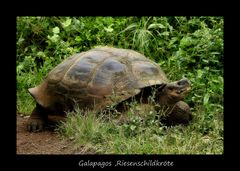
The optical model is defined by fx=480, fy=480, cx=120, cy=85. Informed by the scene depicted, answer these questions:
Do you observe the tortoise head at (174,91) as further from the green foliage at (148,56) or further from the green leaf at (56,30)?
the green leaf at (56,30)

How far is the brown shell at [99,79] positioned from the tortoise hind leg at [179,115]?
41cm

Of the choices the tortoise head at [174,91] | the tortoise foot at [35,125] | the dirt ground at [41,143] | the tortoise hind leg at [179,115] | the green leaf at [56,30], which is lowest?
the dirt ground at [41,143]

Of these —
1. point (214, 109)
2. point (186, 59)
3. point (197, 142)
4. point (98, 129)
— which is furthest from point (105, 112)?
point (186, 59)

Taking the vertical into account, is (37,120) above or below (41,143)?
above

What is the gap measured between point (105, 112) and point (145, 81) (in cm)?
66

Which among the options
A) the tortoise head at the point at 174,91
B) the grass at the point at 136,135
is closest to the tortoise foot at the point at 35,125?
the grass at the point at 136,135

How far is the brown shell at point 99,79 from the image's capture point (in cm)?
593

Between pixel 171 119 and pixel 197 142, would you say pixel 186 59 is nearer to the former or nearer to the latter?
pixel 171 119

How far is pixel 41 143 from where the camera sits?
5.80 metres

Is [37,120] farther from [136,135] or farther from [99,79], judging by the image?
[136,135]

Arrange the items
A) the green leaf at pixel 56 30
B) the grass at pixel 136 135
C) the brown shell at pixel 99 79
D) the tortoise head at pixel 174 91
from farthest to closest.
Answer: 1. the green leaf at pixel 56 30
2. the tortoise head at pixel 174 91
3. the brown shell at pixel 99 79
4. the grass at pixel 136 135

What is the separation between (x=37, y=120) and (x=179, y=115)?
1.95 m

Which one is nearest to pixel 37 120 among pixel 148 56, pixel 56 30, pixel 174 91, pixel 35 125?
pixel 35 125

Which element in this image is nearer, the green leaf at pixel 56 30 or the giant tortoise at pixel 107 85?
the giant tortoise at pixel 107 85
